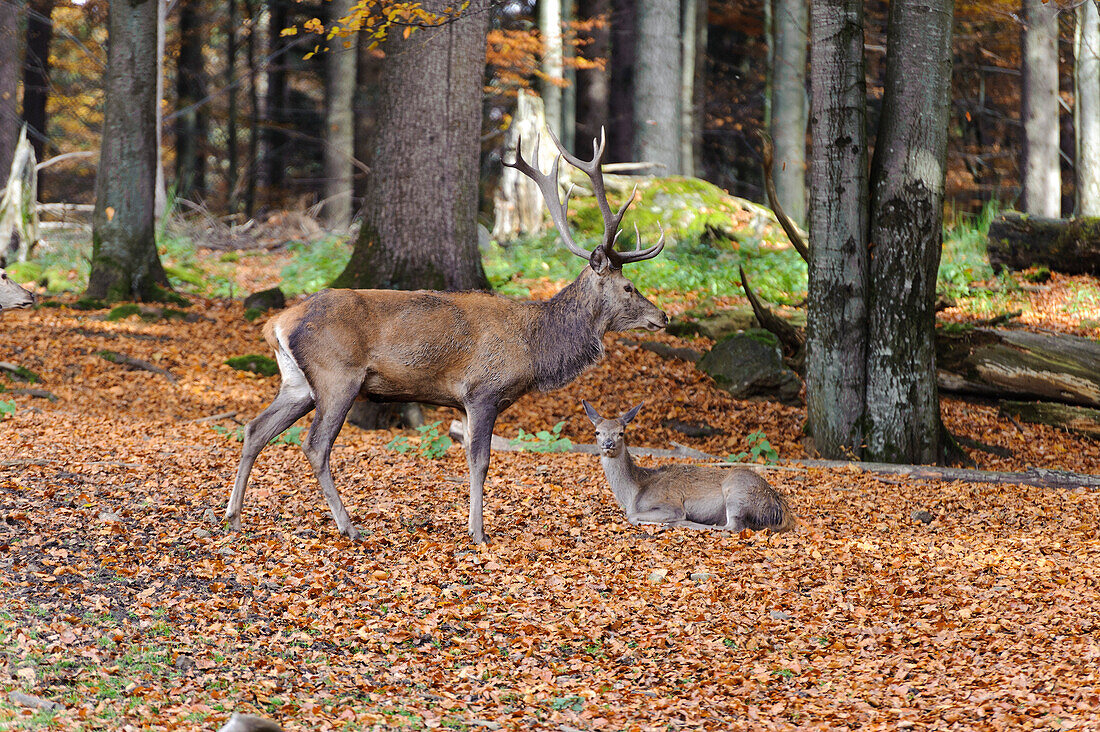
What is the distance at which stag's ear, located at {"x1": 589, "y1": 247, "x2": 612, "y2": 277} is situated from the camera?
7.16m

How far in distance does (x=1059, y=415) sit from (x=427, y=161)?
6.85m

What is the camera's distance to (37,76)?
91.4 feet

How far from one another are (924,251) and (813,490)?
2.31 meters

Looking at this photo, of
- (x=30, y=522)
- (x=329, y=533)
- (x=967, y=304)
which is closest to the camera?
(x=30, y=522)

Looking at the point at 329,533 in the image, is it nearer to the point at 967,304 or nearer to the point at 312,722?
the point at 312,722

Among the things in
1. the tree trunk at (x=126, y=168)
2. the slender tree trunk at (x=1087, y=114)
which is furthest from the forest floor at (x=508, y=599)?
the slender tree trunk at (x=1087, y=114)

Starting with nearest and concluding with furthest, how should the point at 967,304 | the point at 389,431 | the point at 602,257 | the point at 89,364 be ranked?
1. the point at 602,257
2. the point at 389,431
3. the point at 89,364
4. the point at 967,304

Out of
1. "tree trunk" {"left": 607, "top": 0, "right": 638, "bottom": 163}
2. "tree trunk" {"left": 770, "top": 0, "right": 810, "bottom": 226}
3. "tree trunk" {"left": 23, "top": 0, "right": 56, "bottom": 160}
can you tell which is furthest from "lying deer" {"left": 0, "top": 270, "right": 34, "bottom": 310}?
"tree trunk" {"left": 23, "top": 0, "right": 56, "bottom": 160}

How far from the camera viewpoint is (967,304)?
1381 cm

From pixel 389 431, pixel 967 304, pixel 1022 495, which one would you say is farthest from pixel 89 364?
pixel 967 304

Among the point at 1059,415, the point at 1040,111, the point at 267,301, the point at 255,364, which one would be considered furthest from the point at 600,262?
the point at 1040,111

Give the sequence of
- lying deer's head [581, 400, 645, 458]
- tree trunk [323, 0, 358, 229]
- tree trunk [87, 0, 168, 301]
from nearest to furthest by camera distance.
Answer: lying deer's head [581, 400, 645, 458]
tree trunk [87, 0, 168, 301]
tree trunk [323, 0, 358, 229]

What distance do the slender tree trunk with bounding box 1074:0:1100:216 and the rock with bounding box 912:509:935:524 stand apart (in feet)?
41.5

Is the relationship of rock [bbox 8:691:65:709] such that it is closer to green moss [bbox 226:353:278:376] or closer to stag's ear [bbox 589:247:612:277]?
stag's ear [bbox 589:247:612:277]
